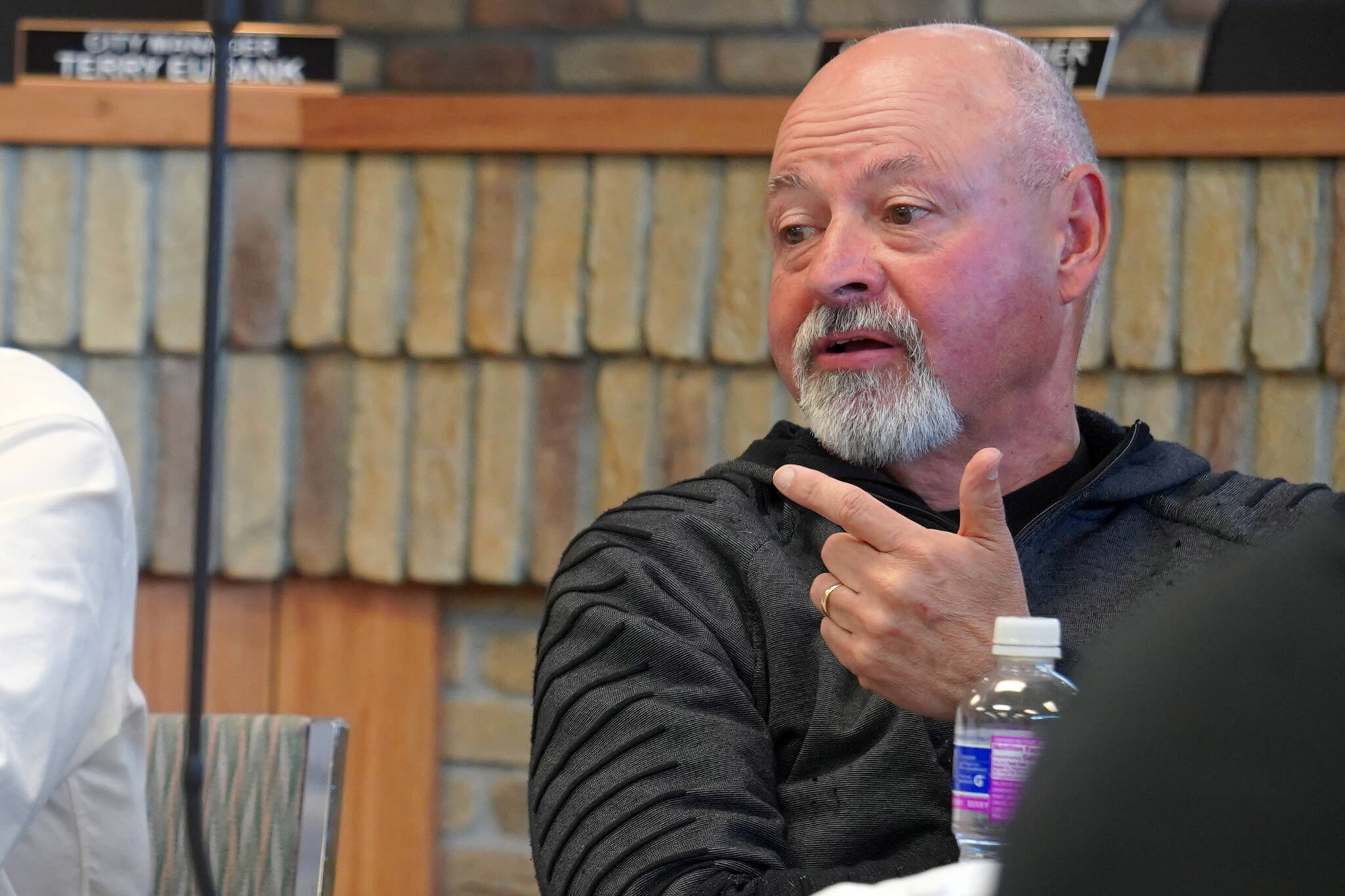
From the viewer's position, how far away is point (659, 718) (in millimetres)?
1211

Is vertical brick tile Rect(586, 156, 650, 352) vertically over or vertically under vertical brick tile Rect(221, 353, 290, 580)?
over

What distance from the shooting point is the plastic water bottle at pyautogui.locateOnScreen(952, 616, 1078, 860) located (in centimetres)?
88

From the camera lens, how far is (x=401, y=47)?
95.7 inches

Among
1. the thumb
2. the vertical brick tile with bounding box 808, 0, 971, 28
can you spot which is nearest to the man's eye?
the thumb

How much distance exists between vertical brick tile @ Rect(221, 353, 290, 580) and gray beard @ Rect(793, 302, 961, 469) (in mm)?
933

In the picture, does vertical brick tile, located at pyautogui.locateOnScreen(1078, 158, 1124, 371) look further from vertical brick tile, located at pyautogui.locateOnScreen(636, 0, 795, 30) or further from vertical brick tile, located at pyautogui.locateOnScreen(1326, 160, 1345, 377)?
vertical brick tile, located at pyautogui.locateOnScreen(636, 0, 795, 30)

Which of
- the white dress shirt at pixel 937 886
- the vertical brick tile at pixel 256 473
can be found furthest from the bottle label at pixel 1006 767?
the vertical brick tile at pixel 256 473

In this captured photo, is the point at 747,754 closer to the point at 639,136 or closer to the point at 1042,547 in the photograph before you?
the point at 1042,547

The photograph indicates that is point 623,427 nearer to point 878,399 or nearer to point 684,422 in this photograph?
point 684,422

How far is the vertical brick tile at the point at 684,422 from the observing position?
2018 millimetres

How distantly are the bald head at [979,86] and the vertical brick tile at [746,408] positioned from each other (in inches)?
20.8

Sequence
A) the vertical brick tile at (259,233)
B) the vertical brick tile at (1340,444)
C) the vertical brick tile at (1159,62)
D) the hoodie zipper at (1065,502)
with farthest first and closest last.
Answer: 1. the vertical brick tile at (1159,62)
2. the vertical brick tile at (259,233)
3. the vertical brick tile at (1340,444)
4. the hoodie zipper at (1065,502)

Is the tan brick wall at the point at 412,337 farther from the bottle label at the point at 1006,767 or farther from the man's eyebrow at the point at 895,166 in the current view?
the bottle label at the point at 1006,767

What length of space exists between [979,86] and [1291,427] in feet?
2.25
